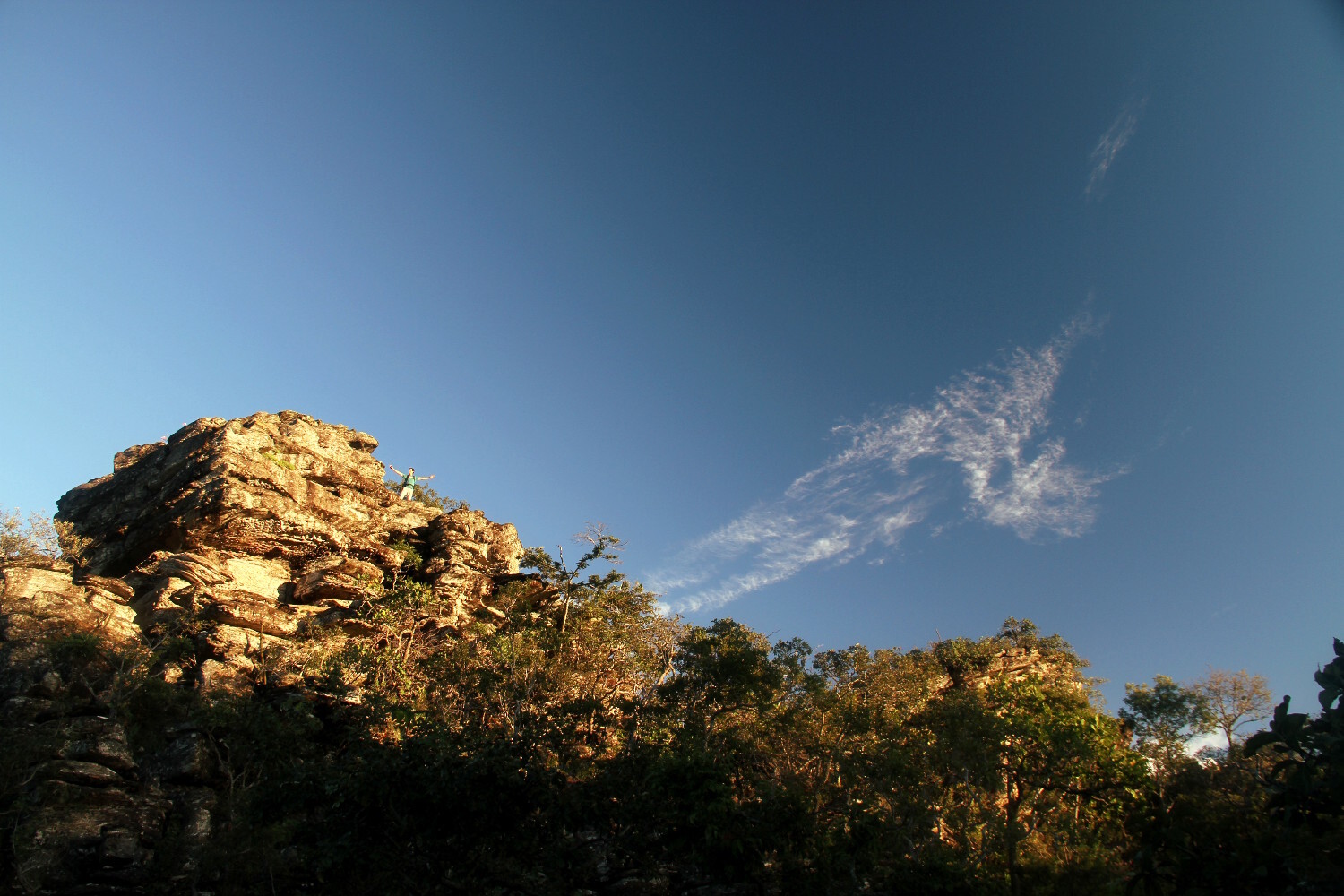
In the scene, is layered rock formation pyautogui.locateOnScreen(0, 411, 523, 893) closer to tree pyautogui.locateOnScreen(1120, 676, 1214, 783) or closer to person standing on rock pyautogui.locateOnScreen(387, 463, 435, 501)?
person standing on rock pyautogui.locateOnScreen(387, 463, 435, 501)

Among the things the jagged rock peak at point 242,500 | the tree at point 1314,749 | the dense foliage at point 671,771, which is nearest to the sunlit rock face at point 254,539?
the jagged rock peak at point 242,500

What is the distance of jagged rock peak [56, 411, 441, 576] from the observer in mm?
34781

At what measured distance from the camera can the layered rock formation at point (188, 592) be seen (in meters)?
17.8

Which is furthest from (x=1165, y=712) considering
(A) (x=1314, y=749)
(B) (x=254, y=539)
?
(B) (x=254, y=539)

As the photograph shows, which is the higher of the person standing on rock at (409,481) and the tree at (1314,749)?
the person standing on rock at (409,481)

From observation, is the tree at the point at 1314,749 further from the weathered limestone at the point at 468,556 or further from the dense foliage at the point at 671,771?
the weathered limestone at the point at 468,556

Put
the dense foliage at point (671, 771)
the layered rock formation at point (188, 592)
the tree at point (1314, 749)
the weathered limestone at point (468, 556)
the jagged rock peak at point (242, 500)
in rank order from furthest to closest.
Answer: the weathered limestone at point (468, 556) → the jagged rock peak at point (242, 500) → the layered rock formation at point (188, 592) → the dense foliage at point (671, 771) → the tree at point (1314, 749)

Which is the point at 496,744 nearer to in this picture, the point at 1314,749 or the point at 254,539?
the point at 1314,749

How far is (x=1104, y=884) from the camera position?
18516mm

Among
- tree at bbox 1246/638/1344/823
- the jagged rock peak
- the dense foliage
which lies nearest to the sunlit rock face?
the jagged rock peak

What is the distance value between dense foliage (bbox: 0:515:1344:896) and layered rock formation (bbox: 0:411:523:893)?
0.82 metres

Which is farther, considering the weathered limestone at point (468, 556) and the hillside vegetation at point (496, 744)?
the weathered limestone at point (468, 556)

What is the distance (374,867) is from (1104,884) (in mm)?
20285

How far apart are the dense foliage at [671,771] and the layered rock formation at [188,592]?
82 cm
